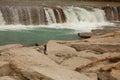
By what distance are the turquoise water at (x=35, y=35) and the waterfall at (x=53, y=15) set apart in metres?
1.51

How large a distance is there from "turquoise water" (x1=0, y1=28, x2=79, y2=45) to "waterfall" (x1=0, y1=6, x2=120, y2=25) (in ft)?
4.97

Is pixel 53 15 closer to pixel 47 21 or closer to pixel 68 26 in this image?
pixel 47 21

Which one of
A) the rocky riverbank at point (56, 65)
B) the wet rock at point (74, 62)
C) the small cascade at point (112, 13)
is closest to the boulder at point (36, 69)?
the rocky riverbank at point (56, 65)

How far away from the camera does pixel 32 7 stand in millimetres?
16828

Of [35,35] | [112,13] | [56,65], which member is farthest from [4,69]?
[112,13]

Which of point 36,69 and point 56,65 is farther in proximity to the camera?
point 56,65

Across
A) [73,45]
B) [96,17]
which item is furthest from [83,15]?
[73,45]

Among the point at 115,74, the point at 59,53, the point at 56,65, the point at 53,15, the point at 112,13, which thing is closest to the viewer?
the point at 115,74

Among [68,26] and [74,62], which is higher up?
[74,62]

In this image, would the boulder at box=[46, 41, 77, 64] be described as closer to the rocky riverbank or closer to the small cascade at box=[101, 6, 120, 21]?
the rocky riverbank

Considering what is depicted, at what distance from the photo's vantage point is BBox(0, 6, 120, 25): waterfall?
1594 centimetres

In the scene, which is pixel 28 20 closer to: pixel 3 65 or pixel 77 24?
pixel 77 24

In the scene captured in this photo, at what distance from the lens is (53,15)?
1684 cm

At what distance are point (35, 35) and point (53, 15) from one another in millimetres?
3614
